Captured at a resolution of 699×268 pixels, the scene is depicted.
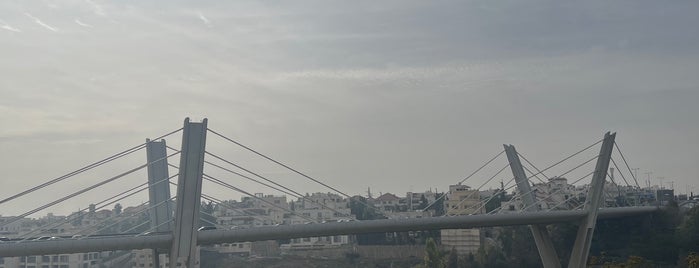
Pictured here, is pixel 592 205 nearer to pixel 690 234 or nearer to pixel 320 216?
pixel 690 234

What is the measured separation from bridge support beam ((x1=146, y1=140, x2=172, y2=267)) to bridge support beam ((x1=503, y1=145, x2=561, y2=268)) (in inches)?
494

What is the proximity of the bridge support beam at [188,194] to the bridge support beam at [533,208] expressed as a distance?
13690 millimetres

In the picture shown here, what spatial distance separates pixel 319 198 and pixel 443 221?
5079cm

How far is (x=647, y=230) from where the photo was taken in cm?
4119

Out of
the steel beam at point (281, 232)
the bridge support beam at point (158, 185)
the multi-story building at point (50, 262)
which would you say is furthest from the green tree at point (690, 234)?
the multi-story building at point (50, 262)

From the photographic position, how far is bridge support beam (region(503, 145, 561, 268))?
99.1 ft

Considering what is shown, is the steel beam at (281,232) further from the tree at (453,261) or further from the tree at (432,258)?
the tree at (453,261)

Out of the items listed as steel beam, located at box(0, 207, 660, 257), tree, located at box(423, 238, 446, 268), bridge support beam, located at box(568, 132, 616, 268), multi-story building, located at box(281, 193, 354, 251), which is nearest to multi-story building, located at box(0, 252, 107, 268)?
multi-story building, located at box(281, 193, 354, 251)

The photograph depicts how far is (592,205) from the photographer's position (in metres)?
29.1

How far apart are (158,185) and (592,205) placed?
13.8m

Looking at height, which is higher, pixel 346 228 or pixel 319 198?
pixel 319 198

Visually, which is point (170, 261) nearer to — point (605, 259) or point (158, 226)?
point (158, 226)

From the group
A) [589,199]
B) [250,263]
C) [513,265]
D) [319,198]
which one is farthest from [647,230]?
[319,198]

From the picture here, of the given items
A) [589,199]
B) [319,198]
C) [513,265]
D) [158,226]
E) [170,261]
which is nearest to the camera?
[170,261]
